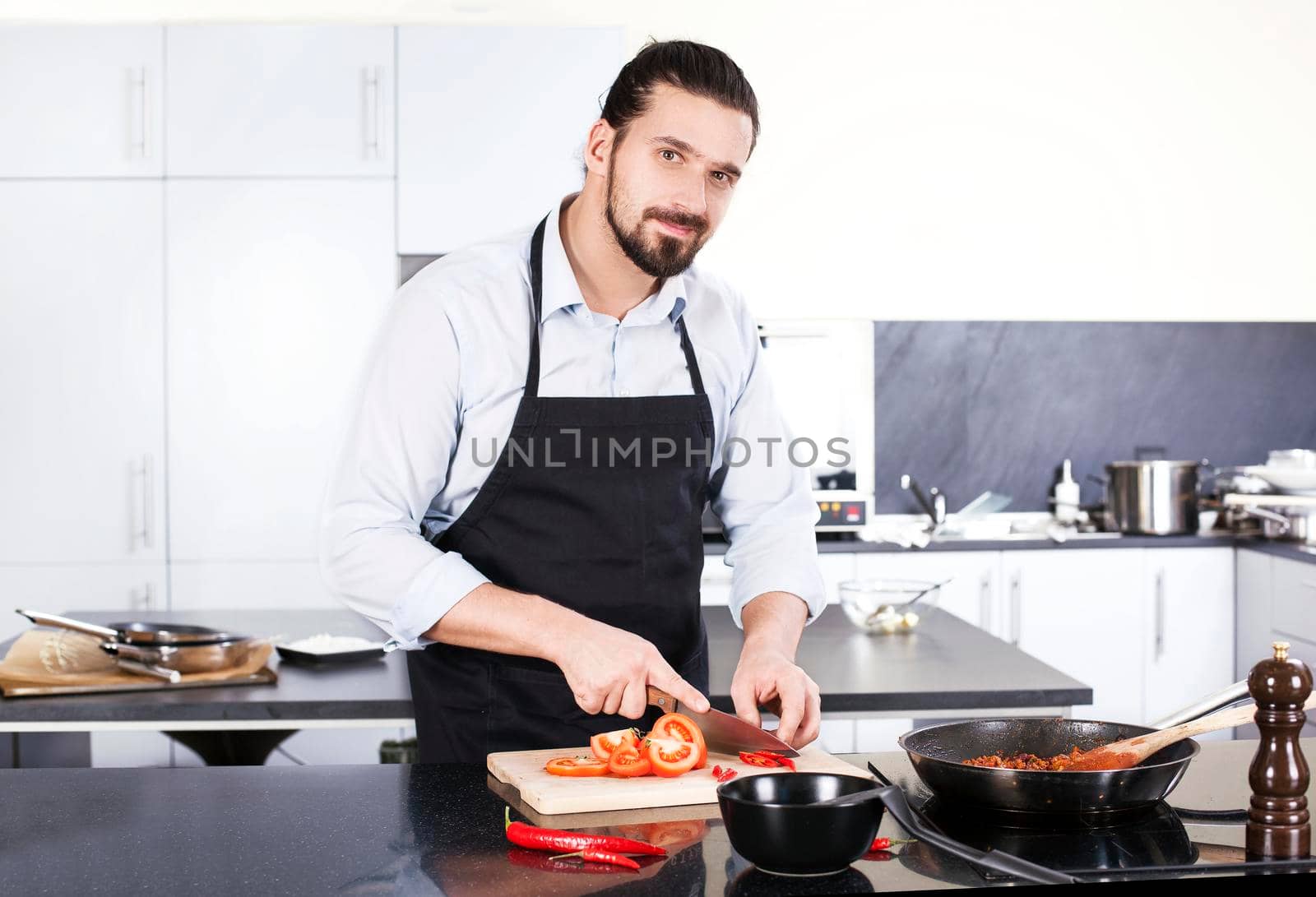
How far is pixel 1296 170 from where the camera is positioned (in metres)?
4.27

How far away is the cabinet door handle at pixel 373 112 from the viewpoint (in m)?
3.90

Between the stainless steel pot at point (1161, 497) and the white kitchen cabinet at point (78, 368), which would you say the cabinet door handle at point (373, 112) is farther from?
the stainless steel pot at point (1161, 497)

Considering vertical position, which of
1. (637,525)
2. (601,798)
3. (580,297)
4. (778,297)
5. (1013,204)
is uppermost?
(1013,204)

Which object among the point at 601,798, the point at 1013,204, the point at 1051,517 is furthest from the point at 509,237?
the point at 1051,517

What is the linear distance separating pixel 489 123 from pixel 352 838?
A: 3084 millimetres

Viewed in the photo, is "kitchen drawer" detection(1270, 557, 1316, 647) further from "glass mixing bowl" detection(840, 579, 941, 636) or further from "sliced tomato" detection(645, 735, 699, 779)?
"sliced tomato" detection(645, 735, 699, 779)

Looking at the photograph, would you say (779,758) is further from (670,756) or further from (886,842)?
(886,842)

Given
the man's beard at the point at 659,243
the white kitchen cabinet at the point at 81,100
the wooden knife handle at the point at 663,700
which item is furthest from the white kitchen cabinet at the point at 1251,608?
the white kitchen cabinet at the point at 81,100

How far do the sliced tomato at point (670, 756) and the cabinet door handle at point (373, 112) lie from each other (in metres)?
2.98

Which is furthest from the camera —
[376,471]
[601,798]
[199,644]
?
[199,644]

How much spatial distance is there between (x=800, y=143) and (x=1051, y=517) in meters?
1.57

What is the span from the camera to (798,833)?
104 centimetres

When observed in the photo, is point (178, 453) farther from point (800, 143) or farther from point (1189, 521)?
point (1189, 521)

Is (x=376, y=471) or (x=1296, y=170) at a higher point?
(x=1296, y=170)
